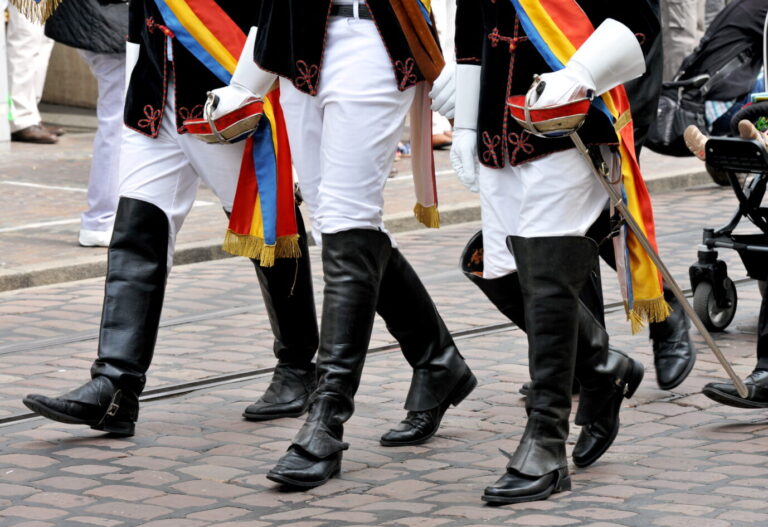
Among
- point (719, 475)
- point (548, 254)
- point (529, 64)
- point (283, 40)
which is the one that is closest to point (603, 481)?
point (719, 475)

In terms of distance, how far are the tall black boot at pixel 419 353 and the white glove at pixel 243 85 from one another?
637 millimetres

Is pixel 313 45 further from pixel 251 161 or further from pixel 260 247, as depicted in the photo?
pixel 260 247

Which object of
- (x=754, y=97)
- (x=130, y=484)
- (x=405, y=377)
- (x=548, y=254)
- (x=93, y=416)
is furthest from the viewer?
(x=754, y=97)

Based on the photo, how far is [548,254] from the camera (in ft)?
13.4

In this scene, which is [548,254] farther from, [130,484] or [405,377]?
[405,377]

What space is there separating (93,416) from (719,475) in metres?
1.81

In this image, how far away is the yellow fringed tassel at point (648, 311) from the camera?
173 inches

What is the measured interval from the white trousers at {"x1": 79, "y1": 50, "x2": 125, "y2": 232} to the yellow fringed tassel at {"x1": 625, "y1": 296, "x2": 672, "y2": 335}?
14.5ft

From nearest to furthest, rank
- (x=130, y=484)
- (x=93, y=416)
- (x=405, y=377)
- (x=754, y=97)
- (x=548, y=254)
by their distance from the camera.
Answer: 1. (x=548, y=254)
2. (x=130, y=484)
3. (x=93, y=416)
4. (x=405, y=377)
5. (x=754, y=97)

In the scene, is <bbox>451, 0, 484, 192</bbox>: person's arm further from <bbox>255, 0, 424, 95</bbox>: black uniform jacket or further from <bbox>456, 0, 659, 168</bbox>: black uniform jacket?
<bbox>255, 0, 424, 95</bbox>: black uniform jacket

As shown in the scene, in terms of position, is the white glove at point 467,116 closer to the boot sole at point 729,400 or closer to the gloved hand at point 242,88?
the gloved hand at point 242,88

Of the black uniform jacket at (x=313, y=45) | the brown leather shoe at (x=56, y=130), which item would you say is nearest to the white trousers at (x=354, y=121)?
the black uniform jacket at (x=313, y=45)

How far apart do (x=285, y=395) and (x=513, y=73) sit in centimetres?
152

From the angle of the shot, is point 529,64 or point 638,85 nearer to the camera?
point 529,64
